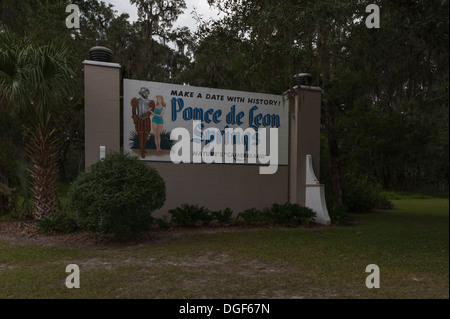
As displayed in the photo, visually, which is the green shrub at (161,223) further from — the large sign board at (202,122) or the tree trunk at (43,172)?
the tree trunk at (43,172)

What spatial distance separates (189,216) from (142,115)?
3.02 metres

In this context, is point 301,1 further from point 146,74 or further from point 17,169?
point 146,74

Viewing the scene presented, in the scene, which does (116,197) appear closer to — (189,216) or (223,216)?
(189,216)

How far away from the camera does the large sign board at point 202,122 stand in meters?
9.45

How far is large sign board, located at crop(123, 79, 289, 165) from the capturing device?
9445 mm

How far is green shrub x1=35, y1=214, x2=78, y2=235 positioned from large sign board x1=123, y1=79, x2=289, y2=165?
7.69 ft

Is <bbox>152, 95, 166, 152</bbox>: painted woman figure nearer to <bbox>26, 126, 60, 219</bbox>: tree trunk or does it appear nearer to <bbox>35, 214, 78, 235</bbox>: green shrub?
<bbox>26, 126, 60, 219</bbox>: tree trunk

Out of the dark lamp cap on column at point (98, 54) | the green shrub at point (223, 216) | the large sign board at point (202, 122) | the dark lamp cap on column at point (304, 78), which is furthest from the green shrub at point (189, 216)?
the dark lamp cap on column at point (304, 78)

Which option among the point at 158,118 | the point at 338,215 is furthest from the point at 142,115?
the point at 338,215

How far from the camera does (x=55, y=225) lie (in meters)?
8.07

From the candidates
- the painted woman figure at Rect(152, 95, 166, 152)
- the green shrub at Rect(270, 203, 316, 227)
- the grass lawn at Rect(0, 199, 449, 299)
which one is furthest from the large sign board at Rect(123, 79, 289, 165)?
the grass lawn at Rect(0, 199, 449, 299)

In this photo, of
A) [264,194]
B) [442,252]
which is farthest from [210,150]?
[442,252]

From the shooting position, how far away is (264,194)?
35.0 ft

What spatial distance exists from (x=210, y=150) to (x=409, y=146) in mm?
10782
